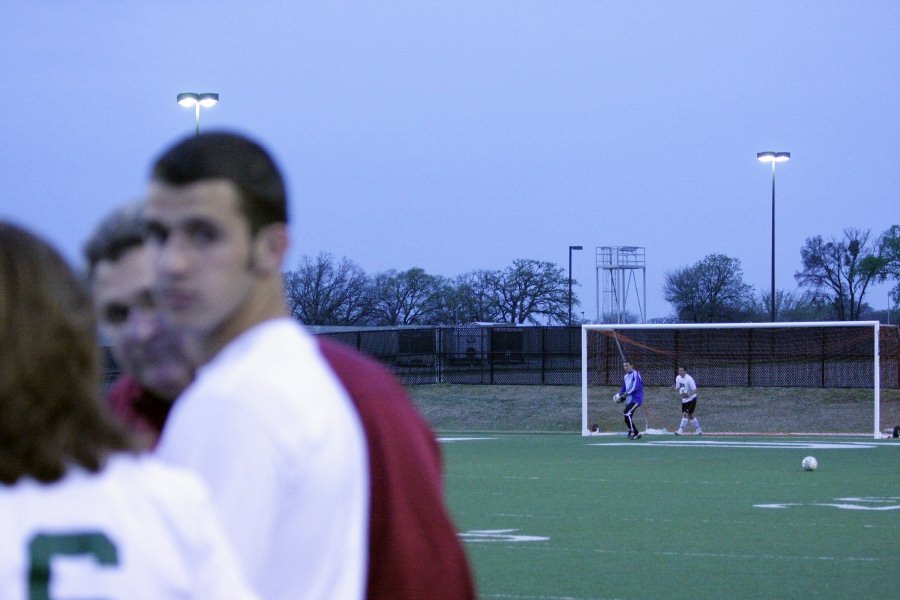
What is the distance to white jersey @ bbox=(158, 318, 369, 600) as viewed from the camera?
213 cm

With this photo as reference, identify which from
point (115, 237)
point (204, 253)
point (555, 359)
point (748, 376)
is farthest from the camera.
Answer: point (555, 359)

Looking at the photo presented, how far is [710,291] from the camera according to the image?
2852 inches

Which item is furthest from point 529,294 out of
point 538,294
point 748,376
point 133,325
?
point 133,325

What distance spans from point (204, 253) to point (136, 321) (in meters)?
0.96

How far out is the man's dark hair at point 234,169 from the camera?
7.97 ft

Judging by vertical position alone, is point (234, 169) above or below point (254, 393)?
above

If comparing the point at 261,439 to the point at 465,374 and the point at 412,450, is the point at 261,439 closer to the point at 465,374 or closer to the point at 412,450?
the point at 412,450

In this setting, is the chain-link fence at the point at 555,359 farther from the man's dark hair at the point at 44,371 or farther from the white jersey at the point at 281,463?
the man's dark hair at the point at 44,371

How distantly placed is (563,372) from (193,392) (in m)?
44.7

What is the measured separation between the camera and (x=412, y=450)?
249cm

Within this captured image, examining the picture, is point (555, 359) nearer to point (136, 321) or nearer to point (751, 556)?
point (751, 556)

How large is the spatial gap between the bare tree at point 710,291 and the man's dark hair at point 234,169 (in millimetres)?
66951

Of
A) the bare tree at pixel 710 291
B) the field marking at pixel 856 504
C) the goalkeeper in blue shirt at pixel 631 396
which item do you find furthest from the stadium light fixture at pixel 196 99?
the bare tree at pixel 710 291

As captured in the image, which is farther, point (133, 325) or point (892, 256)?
point (892, 256)
